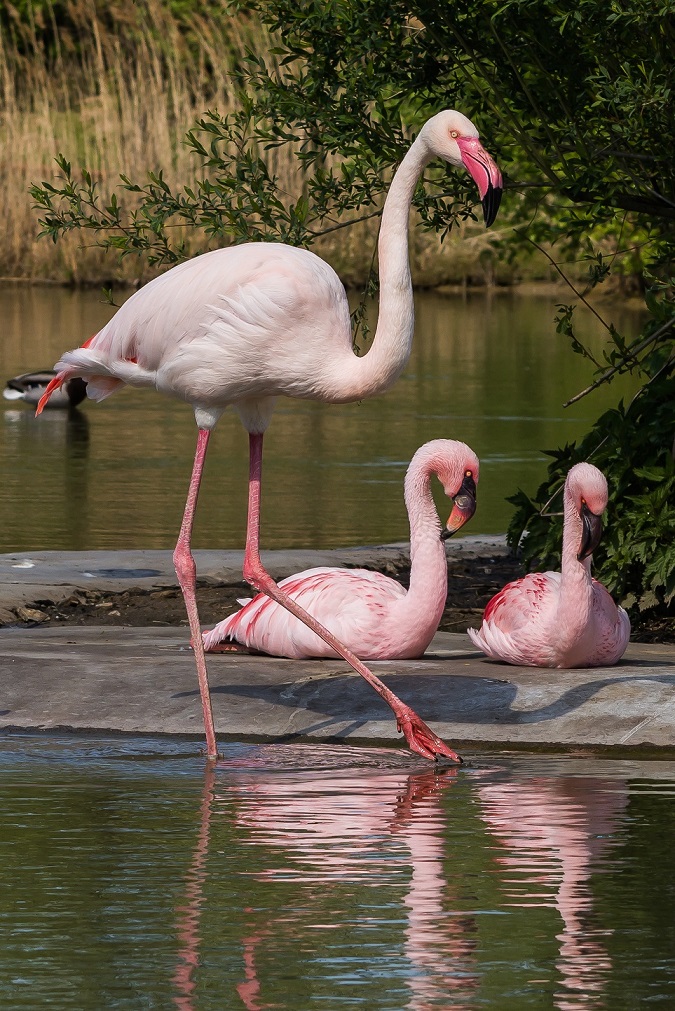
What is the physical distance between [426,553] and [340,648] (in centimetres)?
57

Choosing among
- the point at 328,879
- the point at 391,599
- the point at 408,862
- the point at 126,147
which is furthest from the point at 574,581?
the point at 126,147

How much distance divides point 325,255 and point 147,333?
2279 cm

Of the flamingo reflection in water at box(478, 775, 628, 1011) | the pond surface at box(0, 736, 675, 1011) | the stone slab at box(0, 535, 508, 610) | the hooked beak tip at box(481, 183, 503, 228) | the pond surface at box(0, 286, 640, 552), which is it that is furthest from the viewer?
the pond surface at box(0, 286, 640, 552)

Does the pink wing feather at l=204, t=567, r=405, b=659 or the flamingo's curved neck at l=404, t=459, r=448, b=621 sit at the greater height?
the flamingo's curved neck at l=404, t=459, r=448, b=621

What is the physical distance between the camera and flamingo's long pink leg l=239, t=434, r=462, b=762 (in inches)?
245

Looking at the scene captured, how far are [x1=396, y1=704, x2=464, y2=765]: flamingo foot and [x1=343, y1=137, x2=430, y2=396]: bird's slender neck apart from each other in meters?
1.14

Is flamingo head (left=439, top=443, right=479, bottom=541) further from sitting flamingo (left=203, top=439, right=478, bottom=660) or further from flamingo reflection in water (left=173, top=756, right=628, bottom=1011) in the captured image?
flamingo reflection in water (left=173, top=756, right=628, bottom=1011)

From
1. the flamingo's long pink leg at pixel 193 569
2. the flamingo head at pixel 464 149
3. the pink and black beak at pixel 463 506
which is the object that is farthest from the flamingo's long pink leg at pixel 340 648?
the flamingo head at pixel 464 149

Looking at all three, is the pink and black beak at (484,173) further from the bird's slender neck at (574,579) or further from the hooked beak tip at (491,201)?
the bird's slender neck at (574,579)

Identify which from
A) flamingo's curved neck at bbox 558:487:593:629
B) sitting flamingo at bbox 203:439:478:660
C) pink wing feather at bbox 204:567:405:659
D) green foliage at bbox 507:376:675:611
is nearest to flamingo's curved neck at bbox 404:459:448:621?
sitting flamingo at bbox 203:439:478:660

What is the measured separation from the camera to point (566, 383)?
808 inches

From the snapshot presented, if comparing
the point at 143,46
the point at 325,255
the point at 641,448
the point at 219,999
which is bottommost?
the point at 219,999

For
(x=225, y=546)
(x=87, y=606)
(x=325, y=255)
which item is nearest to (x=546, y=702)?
(x=87, y=606)

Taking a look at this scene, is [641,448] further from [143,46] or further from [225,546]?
[143,46]
